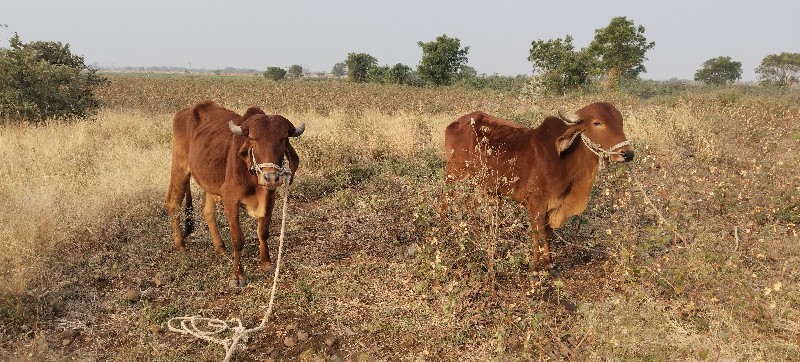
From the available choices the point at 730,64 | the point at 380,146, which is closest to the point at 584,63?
the point at 380,146

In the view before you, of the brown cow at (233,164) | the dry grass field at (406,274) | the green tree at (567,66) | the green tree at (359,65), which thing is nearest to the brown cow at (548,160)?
the dry grass field at (406,274)

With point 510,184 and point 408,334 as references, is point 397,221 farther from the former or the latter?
point 408,334

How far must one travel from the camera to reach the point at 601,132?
429 centimetres

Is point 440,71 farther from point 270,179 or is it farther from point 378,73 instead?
point 270,179

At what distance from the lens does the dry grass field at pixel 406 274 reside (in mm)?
3705

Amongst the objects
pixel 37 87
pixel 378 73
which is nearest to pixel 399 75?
pixel 378 73

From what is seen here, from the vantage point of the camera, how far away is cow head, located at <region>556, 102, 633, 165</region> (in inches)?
163

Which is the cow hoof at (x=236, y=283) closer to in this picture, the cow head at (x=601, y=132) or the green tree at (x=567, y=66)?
the cow head at (x=601, y=132)

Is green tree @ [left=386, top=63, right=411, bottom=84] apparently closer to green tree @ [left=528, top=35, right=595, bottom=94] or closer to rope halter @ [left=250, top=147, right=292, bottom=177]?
green tree @ [left=528, top=35, right=595, bottom=94]

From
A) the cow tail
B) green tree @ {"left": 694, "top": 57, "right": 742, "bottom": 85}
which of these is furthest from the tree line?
the cow tail

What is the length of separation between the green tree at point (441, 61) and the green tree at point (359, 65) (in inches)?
343

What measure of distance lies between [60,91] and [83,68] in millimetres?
1557

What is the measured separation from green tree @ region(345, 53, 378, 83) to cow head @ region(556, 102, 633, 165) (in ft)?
147

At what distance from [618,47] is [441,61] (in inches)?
567
